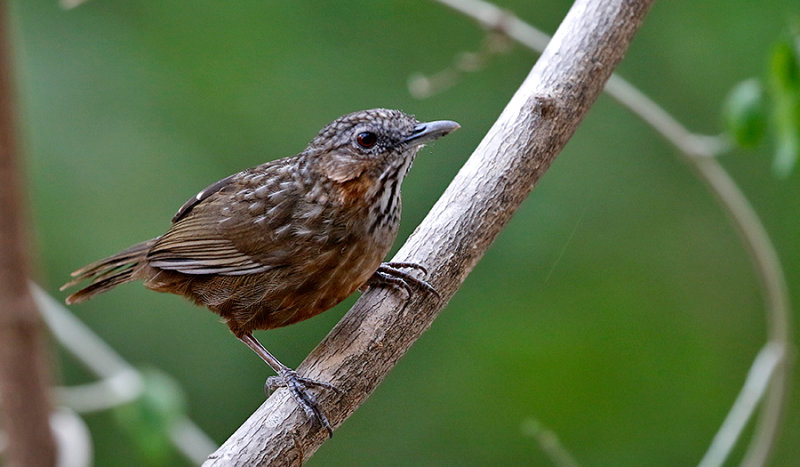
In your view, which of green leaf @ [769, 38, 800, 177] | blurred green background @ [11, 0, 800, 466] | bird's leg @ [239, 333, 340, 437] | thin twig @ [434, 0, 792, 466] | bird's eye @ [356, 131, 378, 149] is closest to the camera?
bird's leg @ [239, 333, 340, 437]

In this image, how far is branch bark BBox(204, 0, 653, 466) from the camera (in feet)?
8.47

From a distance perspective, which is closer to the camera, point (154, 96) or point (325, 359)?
point (325, 359)

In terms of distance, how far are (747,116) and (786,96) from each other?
0.13 meters

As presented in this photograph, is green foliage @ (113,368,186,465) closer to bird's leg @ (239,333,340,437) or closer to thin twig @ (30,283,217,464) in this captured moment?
thin twig @ (30,283,217,464)

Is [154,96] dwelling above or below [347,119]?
above

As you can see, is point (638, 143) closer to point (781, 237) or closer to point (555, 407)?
point (781, 237)

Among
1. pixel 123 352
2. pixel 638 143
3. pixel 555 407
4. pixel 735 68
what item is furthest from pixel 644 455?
pixel 123 352

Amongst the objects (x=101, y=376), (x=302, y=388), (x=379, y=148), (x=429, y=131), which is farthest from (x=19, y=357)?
(x=101, y=376)

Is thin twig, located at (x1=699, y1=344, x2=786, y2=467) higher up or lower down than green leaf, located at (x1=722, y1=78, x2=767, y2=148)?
lower down

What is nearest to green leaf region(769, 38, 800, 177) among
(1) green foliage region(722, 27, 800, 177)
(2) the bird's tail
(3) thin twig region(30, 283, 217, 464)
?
(1) green foliage region(722, 27, 800, 177)

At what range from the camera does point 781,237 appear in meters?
5.36

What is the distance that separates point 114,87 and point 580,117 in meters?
3.43

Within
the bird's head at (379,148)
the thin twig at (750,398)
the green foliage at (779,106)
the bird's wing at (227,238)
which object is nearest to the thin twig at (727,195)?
the thin twig at (750,398)

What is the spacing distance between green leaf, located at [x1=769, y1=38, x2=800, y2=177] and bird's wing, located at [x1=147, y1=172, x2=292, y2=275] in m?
1.48
